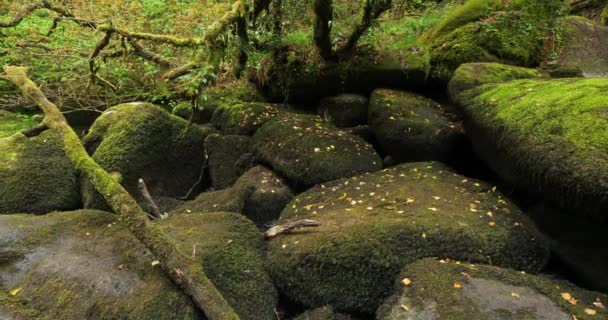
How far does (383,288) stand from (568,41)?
7078mm

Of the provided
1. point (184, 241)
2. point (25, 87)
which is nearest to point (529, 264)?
point (184, 241)

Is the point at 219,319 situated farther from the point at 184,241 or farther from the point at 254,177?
the point at 254,177

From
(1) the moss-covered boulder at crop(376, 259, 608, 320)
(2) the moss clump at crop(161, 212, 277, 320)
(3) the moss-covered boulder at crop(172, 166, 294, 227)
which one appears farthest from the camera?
(3) the moss-covered boulder at crop(172, 166, 294, 227)

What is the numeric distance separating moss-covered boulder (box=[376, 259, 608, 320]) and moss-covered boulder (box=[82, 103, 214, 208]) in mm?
4788

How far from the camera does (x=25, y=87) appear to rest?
6.34 meters

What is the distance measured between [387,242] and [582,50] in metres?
6.53

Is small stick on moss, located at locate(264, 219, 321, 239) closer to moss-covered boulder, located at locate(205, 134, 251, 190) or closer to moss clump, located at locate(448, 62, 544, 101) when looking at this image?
moss-covered boulder, located at locate(205, 134, 251, 190)

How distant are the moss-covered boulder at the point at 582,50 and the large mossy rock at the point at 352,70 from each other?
8.46 feet

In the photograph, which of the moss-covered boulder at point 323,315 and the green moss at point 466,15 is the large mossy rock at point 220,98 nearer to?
the green moss at point 466,15

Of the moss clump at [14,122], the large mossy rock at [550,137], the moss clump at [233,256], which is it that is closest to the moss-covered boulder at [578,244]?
the large mossy rock at [550,137]

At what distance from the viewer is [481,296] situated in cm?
416

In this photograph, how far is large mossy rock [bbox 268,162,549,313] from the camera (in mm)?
4727

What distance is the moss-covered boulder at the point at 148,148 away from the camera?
24.0ft

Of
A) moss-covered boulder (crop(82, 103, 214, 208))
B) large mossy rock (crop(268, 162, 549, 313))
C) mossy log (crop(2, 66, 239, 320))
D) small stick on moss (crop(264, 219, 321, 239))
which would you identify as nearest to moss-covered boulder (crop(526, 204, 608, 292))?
large mossy rock (crop(268, 162, 549, 313))
